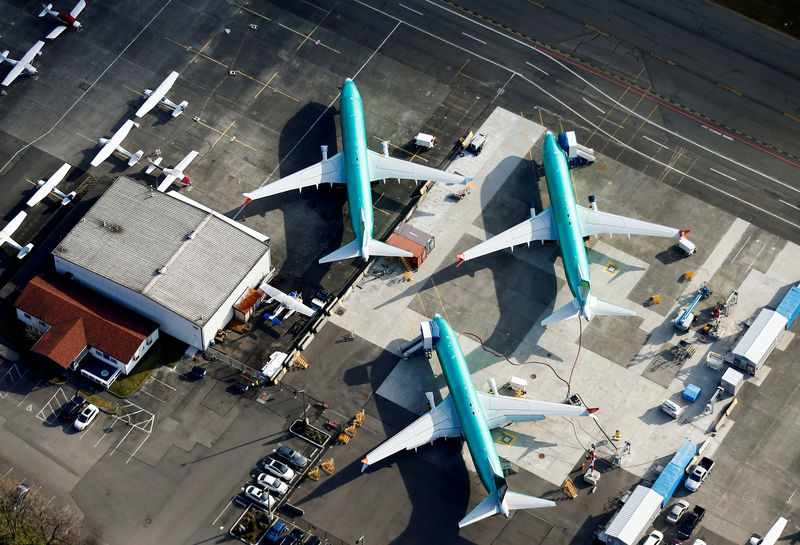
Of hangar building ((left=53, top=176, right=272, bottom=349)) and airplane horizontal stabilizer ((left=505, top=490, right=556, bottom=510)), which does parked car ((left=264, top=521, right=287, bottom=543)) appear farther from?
airplane horizontal stabilizer ((left=505, top=490, right=556, bottom=510))

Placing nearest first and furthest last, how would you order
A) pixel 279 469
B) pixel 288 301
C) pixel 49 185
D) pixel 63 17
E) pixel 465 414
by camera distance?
pixel 465 414
pixel 279 469
pixel 288 301
pixel 49 185
pixel 63 17

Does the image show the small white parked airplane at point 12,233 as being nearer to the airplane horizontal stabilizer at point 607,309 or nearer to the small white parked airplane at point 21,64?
the small white parked airplane at point 21,64

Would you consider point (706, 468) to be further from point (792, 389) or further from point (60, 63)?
point (60, 63)

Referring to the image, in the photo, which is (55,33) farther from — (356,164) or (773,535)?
(773,535)

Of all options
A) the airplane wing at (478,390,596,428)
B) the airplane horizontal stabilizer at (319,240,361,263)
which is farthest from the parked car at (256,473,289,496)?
the airplane horizontal stabilizer at (319,240,361,263)

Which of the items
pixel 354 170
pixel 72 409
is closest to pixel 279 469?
pixel 72 409

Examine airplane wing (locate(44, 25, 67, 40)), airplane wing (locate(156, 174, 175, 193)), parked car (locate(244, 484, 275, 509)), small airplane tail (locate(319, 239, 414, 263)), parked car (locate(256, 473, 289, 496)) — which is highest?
airplane wing (locate(44, 25, 67, 40))
